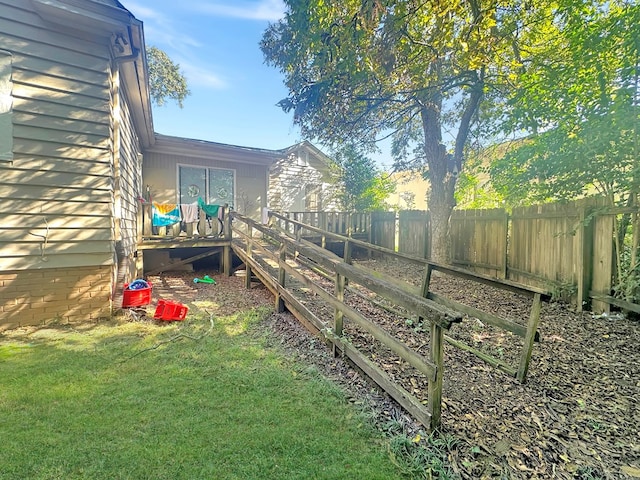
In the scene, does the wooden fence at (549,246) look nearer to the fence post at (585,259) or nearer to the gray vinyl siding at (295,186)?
the fence post at (585,259)

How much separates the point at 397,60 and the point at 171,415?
773 cm

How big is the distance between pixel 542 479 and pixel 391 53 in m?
7.61

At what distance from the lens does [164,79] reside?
16.7 metres

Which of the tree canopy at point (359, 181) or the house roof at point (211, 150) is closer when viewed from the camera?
the house roof at point (211, 150)

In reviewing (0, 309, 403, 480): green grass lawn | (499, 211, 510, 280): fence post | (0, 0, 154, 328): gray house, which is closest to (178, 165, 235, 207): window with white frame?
(0, 0, 154, 328): gray house

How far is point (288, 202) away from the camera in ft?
45.6

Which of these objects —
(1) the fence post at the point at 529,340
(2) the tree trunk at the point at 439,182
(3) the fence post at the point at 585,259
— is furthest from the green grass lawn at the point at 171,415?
(2) the tree trunk at the point at 439,182

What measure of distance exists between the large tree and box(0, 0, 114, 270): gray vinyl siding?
4.37 meters

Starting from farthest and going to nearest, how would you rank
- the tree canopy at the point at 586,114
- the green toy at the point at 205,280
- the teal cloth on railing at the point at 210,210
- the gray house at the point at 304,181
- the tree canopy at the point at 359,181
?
the tree canopy at the point at 359,181 → the gray house at the point at 304,181 → the teal cloth on railing at the point at 210,210 → the green toy at the point at 205,280 → the tree canopy at the point at 586,114

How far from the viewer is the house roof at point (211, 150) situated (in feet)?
30.7

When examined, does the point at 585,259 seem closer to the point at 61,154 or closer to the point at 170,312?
the point at 170,312

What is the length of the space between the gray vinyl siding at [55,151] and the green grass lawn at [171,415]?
1173 mm

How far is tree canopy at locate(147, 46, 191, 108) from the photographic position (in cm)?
1625

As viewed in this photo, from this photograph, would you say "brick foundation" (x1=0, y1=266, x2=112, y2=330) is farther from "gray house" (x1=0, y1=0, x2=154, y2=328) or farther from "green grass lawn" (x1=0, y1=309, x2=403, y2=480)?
"green grass lawn" (x1=0, y1=309, x2=403, y2=480)
